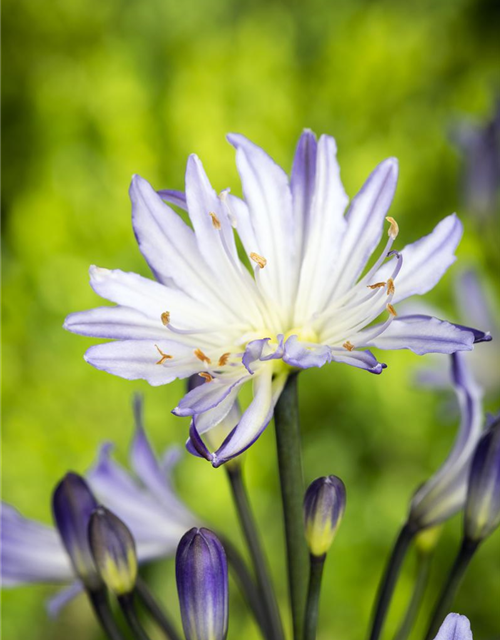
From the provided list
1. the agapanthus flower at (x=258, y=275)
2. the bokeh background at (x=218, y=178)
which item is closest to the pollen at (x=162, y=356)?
the agapanthus flower at (x=258, y=275)

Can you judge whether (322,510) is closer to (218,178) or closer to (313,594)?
(313,594)

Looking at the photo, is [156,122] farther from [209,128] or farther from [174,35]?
[174,35]

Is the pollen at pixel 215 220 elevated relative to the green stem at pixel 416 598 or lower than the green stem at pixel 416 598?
elevated

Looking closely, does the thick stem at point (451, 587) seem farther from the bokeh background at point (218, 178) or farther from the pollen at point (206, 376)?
the bokeh background at point (218, 178)

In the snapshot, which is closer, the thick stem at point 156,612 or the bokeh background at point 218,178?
the thick stem at point 156,612

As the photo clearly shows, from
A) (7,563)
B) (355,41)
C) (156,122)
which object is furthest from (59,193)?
(7,563)
